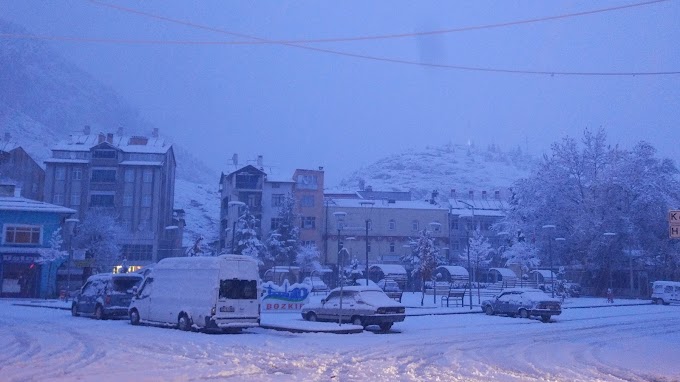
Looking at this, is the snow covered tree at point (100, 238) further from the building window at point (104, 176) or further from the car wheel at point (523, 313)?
the car wheel at point (523, 313)

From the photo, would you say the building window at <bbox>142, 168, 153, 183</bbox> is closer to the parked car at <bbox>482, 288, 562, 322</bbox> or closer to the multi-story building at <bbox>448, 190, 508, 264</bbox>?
the multi-story building at <bbox>448, 190, 508, 264</bbox>

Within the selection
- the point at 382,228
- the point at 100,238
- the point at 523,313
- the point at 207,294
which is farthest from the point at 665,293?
the point at 100,238

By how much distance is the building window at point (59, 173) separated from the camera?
7025cm

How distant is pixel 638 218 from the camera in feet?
198

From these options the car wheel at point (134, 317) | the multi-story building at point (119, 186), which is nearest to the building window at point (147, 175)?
the multi-story building at point (119, 186)

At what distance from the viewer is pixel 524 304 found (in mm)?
31766

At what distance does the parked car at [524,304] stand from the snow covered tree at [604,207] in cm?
2966

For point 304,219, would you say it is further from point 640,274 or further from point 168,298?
point 168,298

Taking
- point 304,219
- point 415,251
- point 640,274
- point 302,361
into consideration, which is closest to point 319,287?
point 415,251

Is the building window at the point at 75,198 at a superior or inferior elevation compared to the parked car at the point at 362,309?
superior

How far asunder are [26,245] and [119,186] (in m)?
19.1

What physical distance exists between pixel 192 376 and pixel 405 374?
385 cm

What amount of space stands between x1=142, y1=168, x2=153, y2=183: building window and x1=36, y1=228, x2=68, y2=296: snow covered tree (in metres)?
18.0

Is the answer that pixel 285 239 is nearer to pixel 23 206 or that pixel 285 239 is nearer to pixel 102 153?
pixel 102 153
